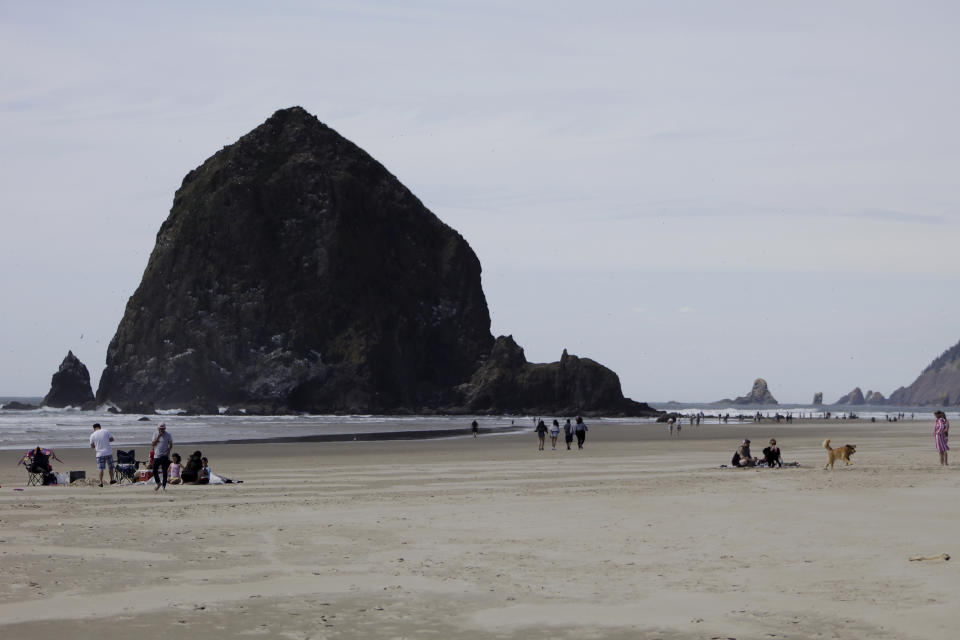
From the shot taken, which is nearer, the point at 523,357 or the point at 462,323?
the point at 523,357

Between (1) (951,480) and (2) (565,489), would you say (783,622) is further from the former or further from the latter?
(1) (951,480)

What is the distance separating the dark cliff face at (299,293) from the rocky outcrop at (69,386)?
1198cm

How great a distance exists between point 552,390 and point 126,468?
401 ft

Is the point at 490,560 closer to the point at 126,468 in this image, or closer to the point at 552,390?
the point at 126,468

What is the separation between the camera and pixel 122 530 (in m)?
17.7

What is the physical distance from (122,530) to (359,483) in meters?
11.0

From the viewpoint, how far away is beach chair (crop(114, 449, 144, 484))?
29.2m

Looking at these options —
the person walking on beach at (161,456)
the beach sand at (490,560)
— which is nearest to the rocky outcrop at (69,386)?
the person walking on beach at (161,456)

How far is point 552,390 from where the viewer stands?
491 ft

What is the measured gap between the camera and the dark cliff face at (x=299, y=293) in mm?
158875

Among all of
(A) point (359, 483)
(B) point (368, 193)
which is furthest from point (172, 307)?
(A) point (359, 483)

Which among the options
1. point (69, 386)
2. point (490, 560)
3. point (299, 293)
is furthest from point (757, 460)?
point (69, 386)

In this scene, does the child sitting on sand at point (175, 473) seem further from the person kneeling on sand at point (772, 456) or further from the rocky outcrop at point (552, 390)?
the rocky outcrop at point (552, 390)

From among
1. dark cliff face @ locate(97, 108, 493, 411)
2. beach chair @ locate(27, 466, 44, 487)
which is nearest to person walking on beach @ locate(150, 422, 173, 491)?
beach chair @ locate(27, 466, 44, 487)
